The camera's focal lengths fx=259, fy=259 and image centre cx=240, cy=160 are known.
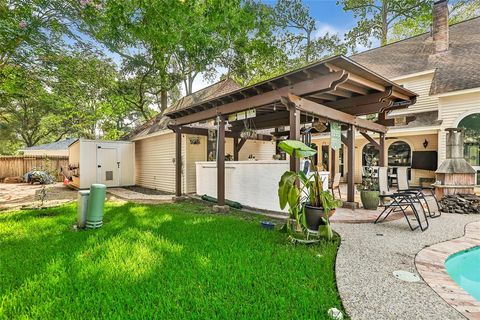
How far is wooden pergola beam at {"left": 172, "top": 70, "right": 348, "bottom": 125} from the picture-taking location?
4.35 meters

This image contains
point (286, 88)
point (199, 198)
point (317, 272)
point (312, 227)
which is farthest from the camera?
point (199, 198)

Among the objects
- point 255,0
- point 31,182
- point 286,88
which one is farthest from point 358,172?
point 31,182

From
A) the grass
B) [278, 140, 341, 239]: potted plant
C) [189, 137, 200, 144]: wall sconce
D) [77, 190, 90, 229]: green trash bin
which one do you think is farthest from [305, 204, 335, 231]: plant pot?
[189, 137, 200, 144]: wall sconce

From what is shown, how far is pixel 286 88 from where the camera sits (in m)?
5.07

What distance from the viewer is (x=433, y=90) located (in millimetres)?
10039

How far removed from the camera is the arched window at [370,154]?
13086 mm

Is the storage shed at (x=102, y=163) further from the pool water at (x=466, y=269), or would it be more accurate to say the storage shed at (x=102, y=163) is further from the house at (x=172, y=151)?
the pool water at (x=466, y=269)

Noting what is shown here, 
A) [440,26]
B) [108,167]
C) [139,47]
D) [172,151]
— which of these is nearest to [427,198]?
[172,151]

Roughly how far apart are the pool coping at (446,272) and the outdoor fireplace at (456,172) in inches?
108

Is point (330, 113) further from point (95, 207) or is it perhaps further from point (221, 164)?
point (95, 207)

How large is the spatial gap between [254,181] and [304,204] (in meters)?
2.88

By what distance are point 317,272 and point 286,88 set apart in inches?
134

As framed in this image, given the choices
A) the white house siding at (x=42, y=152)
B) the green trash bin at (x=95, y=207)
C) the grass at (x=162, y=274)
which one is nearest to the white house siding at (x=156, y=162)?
the green trash bin at (x=95, y=207)

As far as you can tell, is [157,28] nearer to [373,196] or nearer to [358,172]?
[373,196]
